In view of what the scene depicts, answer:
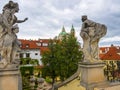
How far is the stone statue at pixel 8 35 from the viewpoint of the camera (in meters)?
6.72

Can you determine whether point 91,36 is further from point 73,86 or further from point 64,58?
point 64,58

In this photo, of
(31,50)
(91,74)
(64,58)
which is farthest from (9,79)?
(31,50)

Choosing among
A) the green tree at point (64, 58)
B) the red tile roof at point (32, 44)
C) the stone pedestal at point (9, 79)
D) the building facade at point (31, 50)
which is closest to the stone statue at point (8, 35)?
the stone pedestal at point (9, 79)

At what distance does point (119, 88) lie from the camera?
28.6 ft

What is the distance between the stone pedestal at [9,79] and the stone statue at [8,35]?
178 mm

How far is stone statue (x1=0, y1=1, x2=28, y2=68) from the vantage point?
672 centimetres

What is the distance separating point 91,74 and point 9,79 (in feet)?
8.24

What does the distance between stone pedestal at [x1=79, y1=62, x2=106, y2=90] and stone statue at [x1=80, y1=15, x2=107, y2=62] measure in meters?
0.18

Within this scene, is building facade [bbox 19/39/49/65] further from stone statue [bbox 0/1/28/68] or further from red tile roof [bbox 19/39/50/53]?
stone statue [bbox 0/1/28/68]

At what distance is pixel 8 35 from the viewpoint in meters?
6.75

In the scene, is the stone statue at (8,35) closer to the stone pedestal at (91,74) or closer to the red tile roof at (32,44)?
the stone pedestal at (91,74)

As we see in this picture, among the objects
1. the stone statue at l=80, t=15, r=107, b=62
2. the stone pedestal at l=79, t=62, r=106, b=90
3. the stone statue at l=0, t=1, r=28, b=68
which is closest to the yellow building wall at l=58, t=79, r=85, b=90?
the stone pedestal at l=79, t=62, r=106, b=90

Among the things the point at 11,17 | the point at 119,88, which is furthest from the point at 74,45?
the point at 11,17

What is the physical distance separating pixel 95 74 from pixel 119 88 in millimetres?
1142
